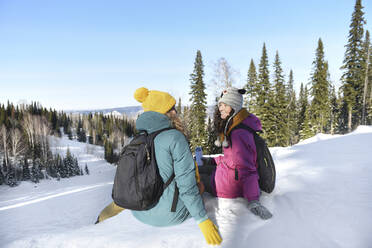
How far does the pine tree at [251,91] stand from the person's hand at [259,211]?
24367 millimetres

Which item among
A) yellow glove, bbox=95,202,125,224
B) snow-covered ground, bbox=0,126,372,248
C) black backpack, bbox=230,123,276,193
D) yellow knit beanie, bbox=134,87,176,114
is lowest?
yellow glove, bbox=95,202,125,224

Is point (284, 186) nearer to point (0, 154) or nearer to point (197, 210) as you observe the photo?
point (197, 210)

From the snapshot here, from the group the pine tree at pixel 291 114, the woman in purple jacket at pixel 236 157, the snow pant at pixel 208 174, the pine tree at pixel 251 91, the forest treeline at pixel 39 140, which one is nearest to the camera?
the woman in purple jacket at pixel 236 157

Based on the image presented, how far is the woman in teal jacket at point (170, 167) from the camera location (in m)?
1.89

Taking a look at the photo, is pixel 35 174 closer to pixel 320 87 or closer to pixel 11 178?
pixel 11 178

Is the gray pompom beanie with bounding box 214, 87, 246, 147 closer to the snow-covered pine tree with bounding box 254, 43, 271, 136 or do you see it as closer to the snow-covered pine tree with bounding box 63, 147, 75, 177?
the snow-covered pine tree with bounding box 254, 43, 271, 136

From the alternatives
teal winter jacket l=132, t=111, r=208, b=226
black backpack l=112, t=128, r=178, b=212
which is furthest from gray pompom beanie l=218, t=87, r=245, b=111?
black backpack l=112, t=128, r=178, b=212

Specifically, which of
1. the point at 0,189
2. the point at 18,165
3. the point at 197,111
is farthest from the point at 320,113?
the point at 18,165

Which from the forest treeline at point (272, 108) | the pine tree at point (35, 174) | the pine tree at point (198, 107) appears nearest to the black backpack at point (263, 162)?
the forest treeline at point (272, 108)

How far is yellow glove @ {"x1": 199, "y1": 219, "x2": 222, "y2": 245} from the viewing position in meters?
1.84

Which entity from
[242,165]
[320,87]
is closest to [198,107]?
[320,87]

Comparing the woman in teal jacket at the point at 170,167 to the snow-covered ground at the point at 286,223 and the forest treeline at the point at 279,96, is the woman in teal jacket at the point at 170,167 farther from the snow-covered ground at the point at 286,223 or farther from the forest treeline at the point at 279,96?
the forest treeline at the point at 279,96

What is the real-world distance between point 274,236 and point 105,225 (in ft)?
6.20

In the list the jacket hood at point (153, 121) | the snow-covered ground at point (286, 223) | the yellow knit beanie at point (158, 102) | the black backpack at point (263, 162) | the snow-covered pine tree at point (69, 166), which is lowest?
the snow-covered pine tree at point (69, 166)
